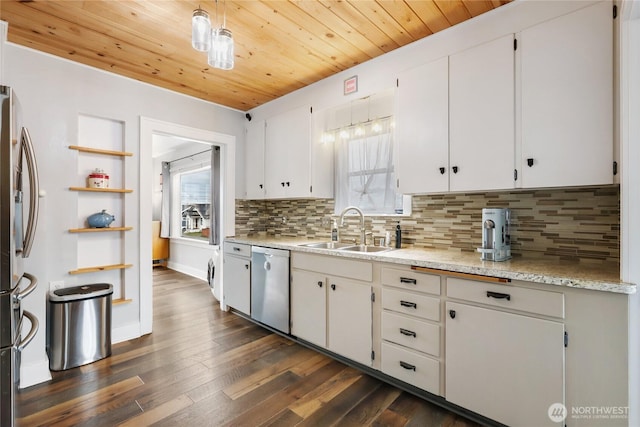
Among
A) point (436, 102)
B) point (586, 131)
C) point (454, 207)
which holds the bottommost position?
point (454, 207)

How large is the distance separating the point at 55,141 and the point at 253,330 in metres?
2.46

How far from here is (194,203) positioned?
6.22 metres

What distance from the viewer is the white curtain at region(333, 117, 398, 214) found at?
2.91 meters

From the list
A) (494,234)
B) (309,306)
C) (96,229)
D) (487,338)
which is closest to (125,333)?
(96,229)

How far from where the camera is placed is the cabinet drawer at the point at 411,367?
1877mm

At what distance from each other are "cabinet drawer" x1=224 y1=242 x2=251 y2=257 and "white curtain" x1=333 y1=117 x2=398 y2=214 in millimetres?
1091

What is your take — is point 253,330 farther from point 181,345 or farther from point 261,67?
point 261,67

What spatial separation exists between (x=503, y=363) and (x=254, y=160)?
3237 millimetres

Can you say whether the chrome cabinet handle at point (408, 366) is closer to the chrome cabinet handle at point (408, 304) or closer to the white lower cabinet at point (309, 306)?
the chrome cabinet handle at point (408, 304)

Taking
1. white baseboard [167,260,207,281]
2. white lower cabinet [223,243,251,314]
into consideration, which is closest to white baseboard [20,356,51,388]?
white lower cabinet [223,243,251,314]

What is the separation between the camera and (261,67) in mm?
2777

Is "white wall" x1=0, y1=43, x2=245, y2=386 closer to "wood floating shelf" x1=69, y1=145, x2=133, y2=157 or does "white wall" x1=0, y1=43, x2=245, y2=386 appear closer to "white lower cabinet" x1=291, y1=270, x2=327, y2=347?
"wood floating shelf" x1=69, y1=145, x2=133, y2=157

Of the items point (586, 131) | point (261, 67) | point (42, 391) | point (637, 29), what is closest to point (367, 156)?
point (261, 67)

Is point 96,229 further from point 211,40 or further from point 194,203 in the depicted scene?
point 194,203
